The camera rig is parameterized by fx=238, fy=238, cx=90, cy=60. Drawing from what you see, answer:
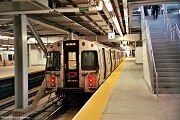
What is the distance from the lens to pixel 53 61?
32.8 feet

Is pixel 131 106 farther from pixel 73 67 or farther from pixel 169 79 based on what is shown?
pixel 73 67

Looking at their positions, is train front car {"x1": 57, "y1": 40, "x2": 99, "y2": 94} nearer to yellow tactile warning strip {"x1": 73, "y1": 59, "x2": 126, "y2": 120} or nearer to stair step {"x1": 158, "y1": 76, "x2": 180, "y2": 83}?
yellow tactile warning strip {"x1": 73, "y1": 59, "x2": 126, "y2": 120}

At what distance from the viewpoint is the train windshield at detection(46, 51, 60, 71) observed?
9922mm

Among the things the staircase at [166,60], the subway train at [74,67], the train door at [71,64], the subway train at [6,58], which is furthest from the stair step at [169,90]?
the subway train at [6,58]

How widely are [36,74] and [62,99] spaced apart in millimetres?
6227

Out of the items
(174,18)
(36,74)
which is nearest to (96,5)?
(174,18)

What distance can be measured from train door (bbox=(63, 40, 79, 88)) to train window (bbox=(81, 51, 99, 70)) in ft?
0.99

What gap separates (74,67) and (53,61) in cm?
92

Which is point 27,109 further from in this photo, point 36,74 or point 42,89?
point 36,74

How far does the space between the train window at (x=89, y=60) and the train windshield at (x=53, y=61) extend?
3.48ft

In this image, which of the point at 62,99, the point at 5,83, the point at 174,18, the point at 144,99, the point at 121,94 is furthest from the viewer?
the point at 174,18

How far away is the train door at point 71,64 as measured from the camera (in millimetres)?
9898

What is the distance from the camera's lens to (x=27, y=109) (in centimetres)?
893

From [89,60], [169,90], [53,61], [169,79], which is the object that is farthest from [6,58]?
[169,90]
